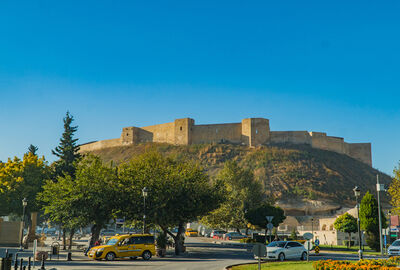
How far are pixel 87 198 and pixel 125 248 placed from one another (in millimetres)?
7420

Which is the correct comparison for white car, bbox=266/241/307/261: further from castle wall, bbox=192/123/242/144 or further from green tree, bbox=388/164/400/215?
castle wall, bbox=192/123/242/144

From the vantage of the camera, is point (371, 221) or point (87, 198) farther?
point (371, 221)

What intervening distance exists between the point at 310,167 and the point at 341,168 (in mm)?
11997

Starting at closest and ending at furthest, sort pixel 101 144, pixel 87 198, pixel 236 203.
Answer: pixel 87 198, pixel 236 203, pixel 101 144

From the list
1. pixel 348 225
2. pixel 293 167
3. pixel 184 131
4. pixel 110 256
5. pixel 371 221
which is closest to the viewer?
pixel 110 256

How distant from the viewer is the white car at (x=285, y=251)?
25.5 m

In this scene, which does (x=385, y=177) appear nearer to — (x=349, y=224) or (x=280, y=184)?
(x=280, y=184)

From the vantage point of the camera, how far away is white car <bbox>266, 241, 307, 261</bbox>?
25469 mm

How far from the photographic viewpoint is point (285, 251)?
25.8 meters

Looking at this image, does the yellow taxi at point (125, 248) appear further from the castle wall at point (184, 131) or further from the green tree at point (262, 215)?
the castle wall at point (184, 131)

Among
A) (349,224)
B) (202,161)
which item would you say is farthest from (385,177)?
(349,224)

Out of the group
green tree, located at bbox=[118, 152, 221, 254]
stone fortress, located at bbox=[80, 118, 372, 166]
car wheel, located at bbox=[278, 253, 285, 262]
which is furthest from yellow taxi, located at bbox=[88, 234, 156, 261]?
stone fortress, located at bbox=[80, 118, 372, 166]

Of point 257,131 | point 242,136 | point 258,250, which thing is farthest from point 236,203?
point 242,136

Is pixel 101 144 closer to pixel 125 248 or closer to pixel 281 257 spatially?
pixel 125 248
